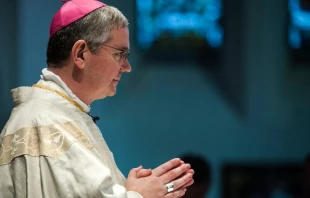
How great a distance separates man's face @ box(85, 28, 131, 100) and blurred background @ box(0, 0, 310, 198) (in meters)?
1.90

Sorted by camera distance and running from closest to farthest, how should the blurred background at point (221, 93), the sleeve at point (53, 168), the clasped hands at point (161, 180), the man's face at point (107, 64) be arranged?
the sleeve at point (53, 168), the clasped hands at point (161, 180), the man's face at point (107, 64), the blurred background at point (221, 93)

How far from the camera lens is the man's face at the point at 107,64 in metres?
2.71

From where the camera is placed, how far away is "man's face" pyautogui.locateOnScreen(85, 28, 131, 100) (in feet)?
8.88

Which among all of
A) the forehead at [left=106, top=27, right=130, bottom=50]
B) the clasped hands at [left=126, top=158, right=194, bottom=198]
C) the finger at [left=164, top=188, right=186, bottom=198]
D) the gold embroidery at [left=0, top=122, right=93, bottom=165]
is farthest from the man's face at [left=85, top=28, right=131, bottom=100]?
the finger at [left=164, top=188, right=186, bottom=198]

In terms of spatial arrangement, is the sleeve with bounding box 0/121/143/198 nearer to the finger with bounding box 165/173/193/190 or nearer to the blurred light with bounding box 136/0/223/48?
the finger with bounding box 165/173/193/190

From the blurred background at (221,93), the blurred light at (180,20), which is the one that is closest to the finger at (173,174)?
the blurred background at (221,93)

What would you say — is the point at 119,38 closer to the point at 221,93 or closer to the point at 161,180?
the point at 161,180

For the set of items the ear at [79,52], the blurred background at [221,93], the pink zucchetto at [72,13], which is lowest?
the blurred background at [221,93]

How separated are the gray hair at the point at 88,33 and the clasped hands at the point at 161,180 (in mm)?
496

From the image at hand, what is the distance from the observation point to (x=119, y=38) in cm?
274

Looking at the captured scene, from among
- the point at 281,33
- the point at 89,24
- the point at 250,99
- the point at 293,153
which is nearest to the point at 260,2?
the point at 281,33

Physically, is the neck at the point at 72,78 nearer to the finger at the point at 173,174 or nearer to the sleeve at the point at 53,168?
the sleeve at the point at 53,168

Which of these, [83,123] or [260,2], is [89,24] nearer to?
[83,123]

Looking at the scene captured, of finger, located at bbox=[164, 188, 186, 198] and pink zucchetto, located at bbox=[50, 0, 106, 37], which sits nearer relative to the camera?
finger, located at bbox=[164, 188, 186, 198]
